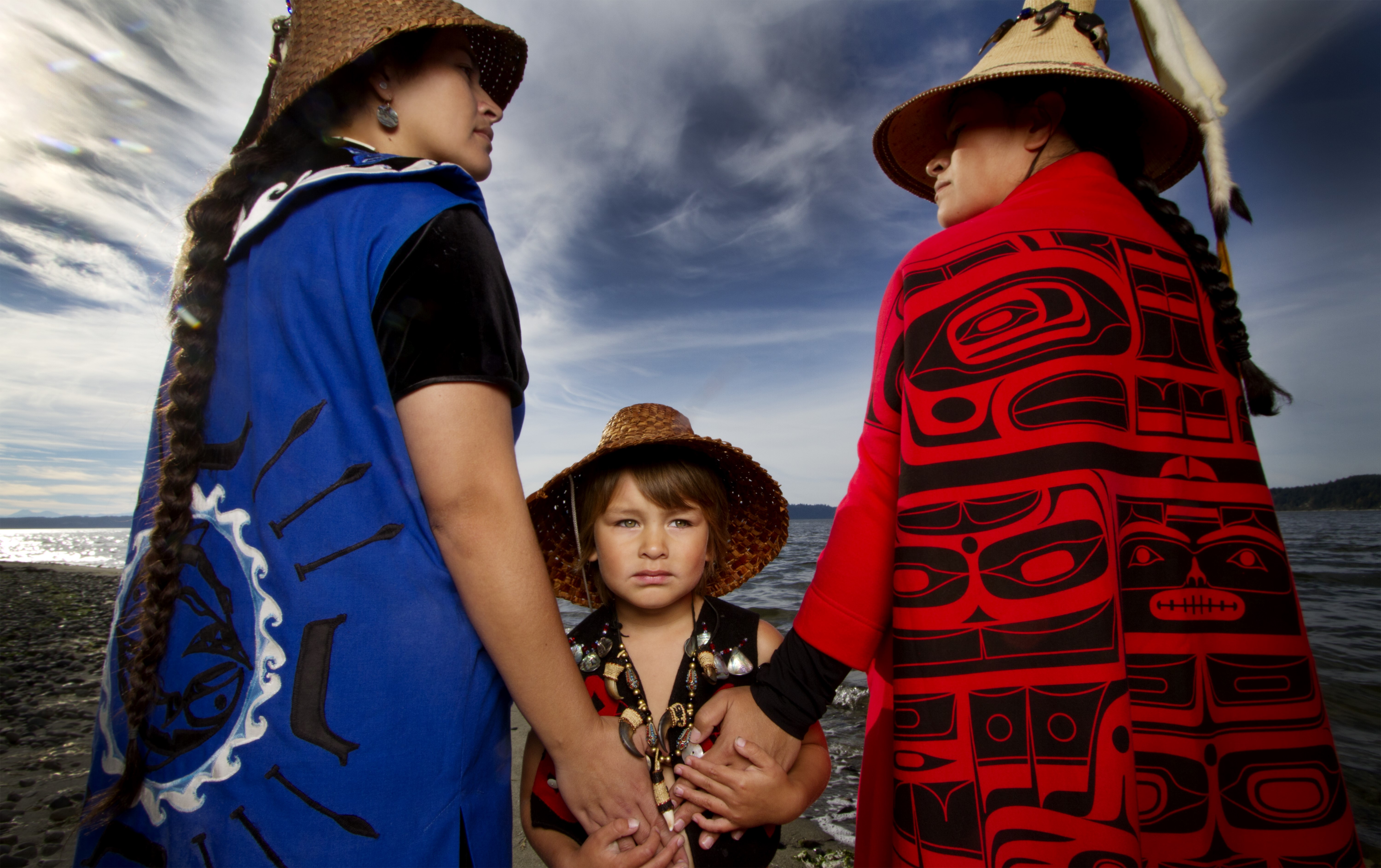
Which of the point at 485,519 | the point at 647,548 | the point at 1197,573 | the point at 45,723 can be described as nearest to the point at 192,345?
the point at 485,519

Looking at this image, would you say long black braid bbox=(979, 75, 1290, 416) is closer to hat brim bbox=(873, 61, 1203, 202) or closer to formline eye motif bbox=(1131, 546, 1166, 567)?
hat brim bbox=(873, 61, 1203, 202)

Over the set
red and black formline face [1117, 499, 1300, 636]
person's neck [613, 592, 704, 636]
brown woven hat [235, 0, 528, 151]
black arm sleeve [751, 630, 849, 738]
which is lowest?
black arm sleeve [751, 630, 849, 738]

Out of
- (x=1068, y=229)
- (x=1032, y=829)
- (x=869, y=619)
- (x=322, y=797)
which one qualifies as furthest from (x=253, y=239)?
(x=1032, y=829)

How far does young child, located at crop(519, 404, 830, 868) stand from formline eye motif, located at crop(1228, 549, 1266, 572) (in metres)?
1.06

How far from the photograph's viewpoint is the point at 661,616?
2.02 m

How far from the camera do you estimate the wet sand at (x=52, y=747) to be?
316 centimetres

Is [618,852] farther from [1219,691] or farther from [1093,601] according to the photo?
[1219,691]

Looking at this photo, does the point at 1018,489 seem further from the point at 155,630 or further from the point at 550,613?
the point at 155,630

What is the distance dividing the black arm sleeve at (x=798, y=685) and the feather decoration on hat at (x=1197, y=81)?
1.57 metres

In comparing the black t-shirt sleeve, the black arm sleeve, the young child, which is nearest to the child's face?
the young child

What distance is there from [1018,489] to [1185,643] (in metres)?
0.42

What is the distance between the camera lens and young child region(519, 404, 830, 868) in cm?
162

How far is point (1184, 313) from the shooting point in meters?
1.31

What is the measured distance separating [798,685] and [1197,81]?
6.75 feet
